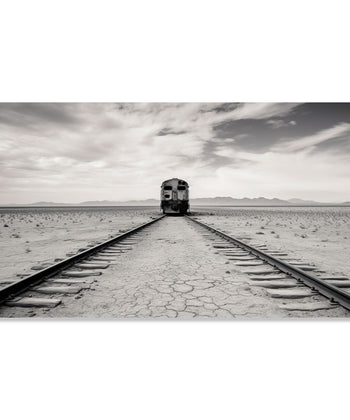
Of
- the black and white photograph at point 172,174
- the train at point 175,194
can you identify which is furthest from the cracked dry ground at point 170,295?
the train at point 175,194

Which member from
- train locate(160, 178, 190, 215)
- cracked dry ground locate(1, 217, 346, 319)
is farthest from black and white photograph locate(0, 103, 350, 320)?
train locate(160, 178, 190, 215)

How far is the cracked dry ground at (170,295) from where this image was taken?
10.1 ft

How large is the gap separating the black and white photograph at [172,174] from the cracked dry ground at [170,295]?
0.01 metres

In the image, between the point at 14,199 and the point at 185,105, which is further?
the point at 14,199

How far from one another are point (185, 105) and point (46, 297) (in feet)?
14.5

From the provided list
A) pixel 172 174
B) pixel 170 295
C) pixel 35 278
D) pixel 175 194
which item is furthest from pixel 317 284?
pixel 175 194

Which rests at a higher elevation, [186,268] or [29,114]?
[29,114]

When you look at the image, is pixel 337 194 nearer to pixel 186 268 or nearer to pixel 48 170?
pixel 186 268

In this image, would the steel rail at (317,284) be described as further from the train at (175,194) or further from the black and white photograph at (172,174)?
the train at (175,194)

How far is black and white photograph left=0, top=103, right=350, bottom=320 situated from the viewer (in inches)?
129

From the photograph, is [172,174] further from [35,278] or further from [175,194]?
[175,194]

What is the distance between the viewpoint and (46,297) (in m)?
3.31

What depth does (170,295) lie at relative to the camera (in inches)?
138

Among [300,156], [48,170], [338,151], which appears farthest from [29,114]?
[338,151]
